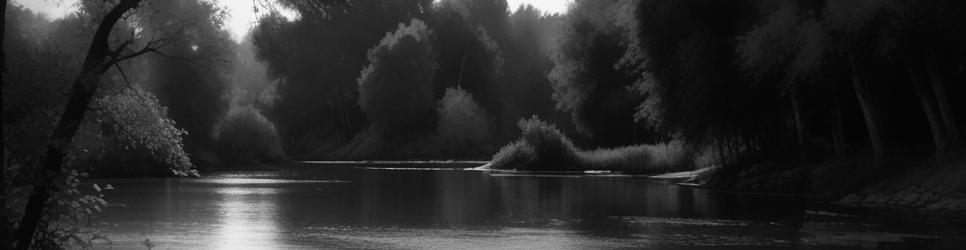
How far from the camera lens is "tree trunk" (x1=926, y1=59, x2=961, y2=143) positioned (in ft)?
97.0

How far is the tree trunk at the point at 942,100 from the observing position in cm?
2958

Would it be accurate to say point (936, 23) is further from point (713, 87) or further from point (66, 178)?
point (66, 178)

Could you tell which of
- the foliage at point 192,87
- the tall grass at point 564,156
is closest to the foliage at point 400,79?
the foliage at point 192,87

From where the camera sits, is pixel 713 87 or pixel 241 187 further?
pixel 241 187

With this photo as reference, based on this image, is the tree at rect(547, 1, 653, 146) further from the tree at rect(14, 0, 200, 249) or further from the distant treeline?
the tree at rect(14, 0, 200, 249)

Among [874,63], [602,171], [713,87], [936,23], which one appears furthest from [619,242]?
[602,171]

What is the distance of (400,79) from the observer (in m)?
90.4

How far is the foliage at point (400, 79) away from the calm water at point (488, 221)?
165ft

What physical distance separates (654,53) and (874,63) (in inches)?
444

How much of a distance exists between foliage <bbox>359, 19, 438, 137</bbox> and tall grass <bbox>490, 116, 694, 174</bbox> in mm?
28979

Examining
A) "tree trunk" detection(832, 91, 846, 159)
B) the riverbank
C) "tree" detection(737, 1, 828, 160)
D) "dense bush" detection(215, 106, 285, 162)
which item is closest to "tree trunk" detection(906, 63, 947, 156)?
the riverbank

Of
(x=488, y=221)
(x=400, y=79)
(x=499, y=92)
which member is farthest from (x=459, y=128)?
(x=488, y=221)

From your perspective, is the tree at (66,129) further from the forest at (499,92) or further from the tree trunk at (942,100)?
the tree trunk at (942,100)

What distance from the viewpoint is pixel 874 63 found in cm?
3148
